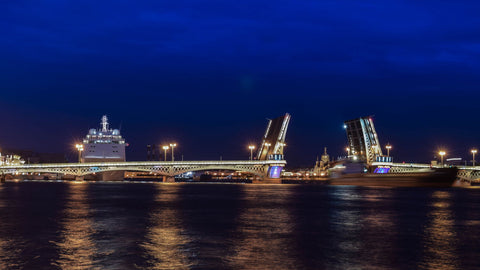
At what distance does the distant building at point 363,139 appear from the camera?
4770 inches

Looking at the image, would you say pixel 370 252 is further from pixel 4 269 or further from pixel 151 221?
pixel 151 221

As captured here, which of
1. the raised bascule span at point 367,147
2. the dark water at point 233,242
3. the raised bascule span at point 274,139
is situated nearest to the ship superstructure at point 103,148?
the raised bascule span at point 274,139

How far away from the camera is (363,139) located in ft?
407

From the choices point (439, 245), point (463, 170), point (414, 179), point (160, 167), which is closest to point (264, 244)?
point (439, 245)

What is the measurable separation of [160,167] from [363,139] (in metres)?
49.4

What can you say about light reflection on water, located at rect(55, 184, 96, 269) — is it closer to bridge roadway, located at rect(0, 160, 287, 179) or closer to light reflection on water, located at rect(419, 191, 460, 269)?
light reflection on water, located at rect(419, 191, 460, 269)

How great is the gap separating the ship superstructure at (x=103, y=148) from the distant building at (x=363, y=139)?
193ft

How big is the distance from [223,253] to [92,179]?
421 ft

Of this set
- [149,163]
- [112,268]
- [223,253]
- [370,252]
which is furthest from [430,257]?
[149,163]

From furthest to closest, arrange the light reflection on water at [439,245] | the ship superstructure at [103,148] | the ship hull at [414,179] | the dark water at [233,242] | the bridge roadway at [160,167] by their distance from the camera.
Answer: the ship superstructure at [103,148]
the bridge roadway at [160,167]
the ship hull at [414,179]
the light reflection on water at [439,245]
the dark water at [233,242]

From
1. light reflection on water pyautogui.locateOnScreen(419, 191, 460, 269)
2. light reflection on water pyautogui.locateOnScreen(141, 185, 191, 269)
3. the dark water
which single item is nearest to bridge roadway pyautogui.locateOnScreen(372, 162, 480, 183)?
light reflection on water pyautogui.locateOnScreen(419, 191, 460, 269)

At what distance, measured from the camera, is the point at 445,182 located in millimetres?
93500

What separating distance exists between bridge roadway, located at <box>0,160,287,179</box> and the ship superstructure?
17.2m

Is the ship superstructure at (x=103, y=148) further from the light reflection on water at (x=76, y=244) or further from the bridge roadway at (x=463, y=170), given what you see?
the light reflection on water at (x=76, y=244)
